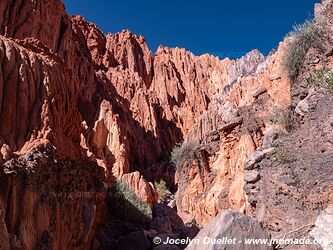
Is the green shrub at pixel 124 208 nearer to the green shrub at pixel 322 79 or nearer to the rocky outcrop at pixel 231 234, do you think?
the rocky outcrop at pixel 231 234

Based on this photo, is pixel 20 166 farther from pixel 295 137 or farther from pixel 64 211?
pixel 295 137

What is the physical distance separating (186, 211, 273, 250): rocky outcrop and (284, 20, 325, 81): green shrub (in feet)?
18.7

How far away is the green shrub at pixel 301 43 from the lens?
9617 millimetres

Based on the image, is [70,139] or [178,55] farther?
[178,55]

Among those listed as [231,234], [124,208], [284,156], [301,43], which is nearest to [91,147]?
[124,208]

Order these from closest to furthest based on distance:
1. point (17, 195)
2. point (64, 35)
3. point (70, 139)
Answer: point (17, 195) → point (70, 139) → point (64, 35)

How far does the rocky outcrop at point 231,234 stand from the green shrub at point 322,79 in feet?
11.7

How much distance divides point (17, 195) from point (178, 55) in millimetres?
53825

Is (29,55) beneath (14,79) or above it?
above

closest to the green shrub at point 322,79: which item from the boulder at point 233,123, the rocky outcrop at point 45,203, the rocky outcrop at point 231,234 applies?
the rocky outcrop at point 231,234

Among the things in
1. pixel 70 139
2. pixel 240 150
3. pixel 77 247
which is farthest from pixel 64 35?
pixel 77 247

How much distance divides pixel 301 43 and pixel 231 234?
644 cm

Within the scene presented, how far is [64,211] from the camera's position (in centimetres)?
675

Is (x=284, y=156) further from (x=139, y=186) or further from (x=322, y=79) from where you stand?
(x=139, y=186)
